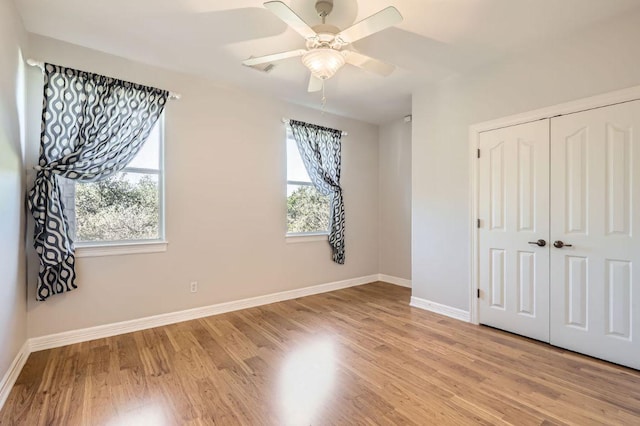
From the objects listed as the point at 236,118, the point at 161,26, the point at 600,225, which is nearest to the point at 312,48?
the point at 161,26

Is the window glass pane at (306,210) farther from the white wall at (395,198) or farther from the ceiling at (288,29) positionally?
the ceiling at (288,29)

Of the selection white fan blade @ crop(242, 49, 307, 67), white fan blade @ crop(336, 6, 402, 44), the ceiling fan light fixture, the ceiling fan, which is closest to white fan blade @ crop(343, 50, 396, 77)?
the ceiling fan

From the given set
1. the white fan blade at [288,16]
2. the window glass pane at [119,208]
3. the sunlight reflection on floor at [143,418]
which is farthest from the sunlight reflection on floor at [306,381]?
the white fan blade at [288,16]

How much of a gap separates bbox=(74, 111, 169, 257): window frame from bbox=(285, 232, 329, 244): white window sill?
64.4 inches

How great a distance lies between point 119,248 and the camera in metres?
3.08

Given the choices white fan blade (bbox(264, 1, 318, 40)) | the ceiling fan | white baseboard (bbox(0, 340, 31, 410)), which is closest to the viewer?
white fan blade (bbox(264, 1, 318, 40))

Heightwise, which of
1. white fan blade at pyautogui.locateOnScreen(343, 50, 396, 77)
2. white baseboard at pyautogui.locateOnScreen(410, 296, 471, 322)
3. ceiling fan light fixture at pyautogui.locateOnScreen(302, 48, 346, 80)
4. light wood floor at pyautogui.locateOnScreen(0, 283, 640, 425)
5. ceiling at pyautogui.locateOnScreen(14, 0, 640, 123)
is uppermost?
ceiling at pyautogui.locateOnScreen(14, 0, 640, 123)

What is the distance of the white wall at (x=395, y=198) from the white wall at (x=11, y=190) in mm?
4674

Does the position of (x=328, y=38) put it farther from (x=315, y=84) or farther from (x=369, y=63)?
(x=315, y=84)

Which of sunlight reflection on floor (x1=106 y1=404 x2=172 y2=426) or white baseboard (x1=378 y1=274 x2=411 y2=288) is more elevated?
white baseboard (x1=378 y1=274 x2=411 y2=288)

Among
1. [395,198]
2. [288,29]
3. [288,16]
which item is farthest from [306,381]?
[395,198]

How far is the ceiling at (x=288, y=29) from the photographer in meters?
2.31

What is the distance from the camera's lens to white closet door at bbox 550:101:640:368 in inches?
95.2

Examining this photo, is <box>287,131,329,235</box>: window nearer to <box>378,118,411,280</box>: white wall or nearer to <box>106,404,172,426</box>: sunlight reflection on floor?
<box>378,118,411,280</box>: white wall
